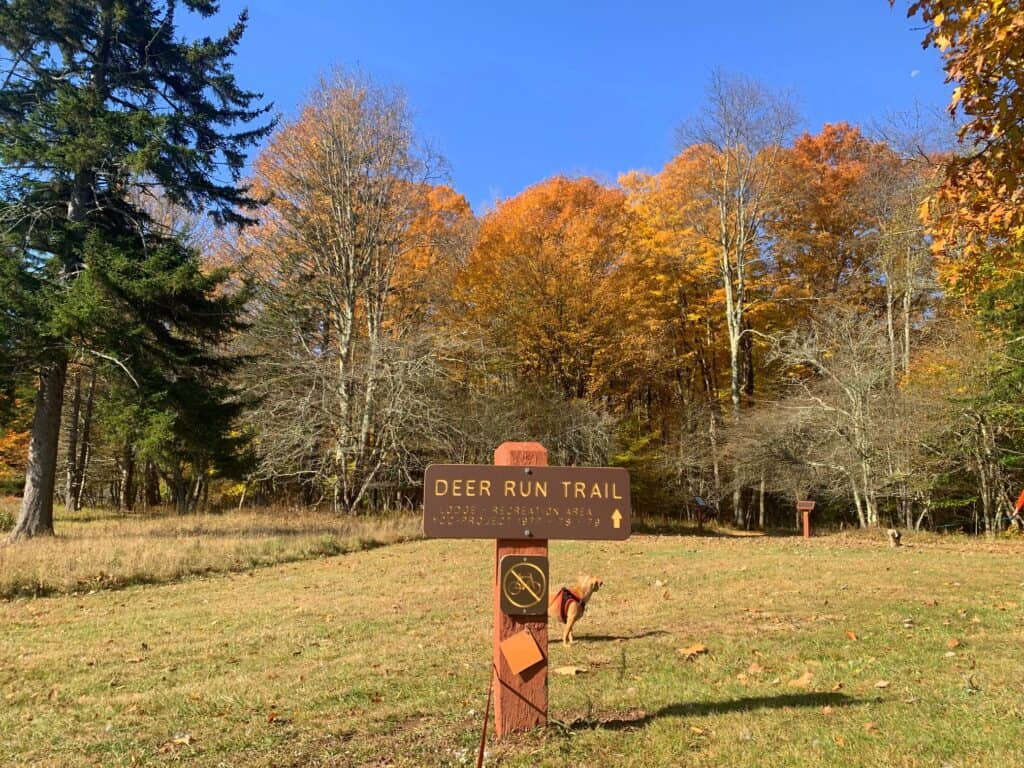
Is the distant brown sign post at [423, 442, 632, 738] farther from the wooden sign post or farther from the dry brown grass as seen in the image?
the dry brown grass

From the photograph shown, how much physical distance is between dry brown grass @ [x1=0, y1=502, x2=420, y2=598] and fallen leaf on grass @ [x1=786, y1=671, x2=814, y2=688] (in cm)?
1009

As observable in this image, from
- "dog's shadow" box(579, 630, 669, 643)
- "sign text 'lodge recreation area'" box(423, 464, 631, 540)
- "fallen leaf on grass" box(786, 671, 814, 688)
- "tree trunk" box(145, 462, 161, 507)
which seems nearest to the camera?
"sign text 'lodge recreation area'" box(423, 464, 631, 540)

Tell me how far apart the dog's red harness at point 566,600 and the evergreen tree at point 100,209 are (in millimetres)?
11915

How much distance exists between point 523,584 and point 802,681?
97.6 inches

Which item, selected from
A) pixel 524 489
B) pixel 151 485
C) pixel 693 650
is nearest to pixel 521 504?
pixel 524 489

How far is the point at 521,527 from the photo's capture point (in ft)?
12.3

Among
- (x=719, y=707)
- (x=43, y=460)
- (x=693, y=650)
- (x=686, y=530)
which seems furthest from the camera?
(x=686, y=530)

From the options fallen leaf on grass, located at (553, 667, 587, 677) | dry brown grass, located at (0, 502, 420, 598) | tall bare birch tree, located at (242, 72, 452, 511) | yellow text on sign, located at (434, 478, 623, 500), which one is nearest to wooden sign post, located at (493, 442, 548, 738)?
yellow text on sign, located at (434, 478, 623, 500)

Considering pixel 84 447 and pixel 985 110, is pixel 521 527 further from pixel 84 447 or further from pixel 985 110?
pixel 84 447

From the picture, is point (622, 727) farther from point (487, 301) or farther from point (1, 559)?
point (487, 301)

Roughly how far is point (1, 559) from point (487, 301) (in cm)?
1724

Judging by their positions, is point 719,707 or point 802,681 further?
point 802,681

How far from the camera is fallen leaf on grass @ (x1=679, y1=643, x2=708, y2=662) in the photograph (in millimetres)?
5641

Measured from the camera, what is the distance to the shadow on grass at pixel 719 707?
3934 millimetres
